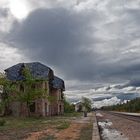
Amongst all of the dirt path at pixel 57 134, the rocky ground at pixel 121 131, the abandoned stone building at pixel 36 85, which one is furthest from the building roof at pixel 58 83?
the dirt path at pixel 57 134

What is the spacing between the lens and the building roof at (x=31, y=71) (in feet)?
213

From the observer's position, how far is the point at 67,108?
119 m

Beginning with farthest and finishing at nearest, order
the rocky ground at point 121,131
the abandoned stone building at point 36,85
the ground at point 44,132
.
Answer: the abandoned stone building at point 36,85, the rocky ground at point 121,131, the ground at point 44,132

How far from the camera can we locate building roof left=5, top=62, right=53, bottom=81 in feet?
213

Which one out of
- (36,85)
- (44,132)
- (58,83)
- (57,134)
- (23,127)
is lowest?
(57,134)

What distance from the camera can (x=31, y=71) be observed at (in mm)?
65438

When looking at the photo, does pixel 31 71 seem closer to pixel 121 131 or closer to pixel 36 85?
pixel 36 85

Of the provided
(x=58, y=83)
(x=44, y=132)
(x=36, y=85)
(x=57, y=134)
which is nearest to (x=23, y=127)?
(x=44, y=132)

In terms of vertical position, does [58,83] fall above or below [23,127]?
above

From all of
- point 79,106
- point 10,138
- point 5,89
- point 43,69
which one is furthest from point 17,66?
point 79,106

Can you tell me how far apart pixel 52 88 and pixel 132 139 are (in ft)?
203

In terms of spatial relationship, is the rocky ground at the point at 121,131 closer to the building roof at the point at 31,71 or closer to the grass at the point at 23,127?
the grass at the point at 23,127

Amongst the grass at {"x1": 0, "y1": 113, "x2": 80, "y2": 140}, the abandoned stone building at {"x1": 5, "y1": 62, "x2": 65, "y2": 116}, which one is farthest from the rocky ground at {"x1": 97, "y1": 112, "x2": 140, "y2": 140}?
the abandoned stone building at {"x1": 5, "y1": 62, "x2": 65, "y2": 116}

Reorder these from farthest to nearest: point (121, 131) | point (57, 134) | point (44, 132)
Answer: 1. point (121, 131)
2. point (44, 132)
3. point (57, 134)
